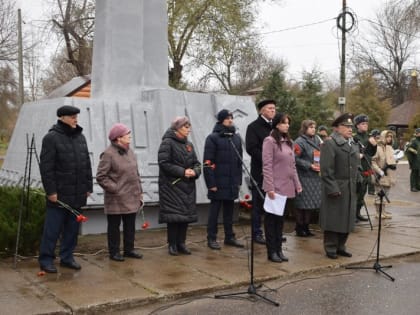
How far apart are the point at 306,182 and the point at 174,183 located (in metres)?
2.47

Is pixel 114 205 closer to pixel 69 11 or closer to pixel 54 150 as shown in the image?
pixel 54 150

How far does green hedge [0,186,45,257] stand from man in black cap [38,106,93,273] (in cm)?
67

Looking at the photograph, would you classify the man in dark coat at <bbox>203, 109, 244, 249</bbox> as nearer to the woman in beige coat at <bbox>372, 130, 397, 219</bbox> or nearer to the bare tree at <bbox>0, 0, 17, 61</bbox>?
the woman in beige coat at <bbox>372, 130, 397, 219</bbox>

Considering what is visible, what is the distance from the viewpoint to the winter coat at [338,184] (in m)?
6.45

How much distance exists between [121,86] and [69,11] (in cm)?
1826

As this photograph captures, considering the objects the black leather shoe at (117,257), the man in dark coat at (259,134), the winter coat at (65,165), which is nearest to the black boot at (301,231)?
the man in dark coat at (259,134)

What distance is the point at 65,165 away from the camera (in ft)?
18.1

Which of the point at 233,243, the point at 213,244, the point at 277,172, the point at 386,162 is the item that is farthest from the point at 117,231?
the point at 386,162

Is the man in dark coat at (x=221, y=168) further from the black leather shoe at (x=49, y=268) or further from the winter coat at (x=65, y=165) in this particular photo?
the black leather shoe at (x=49, y=268)

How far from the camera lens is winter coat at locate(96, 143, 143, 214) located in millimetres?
5996

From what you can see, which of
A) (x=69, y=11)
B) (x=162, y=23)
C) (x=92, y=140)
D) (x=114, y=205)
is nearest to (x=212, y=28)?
(x=69, y=11)

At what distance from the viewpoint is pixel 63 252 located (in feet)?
19.0

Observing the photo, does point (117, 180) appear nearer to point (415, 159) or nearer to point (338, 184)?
point (338, 184)

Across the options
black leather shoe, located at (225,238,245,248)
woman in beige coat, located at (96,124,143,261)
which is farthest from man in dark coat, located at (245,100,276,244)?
woman in beige coat, located at (96,124,143,261)
